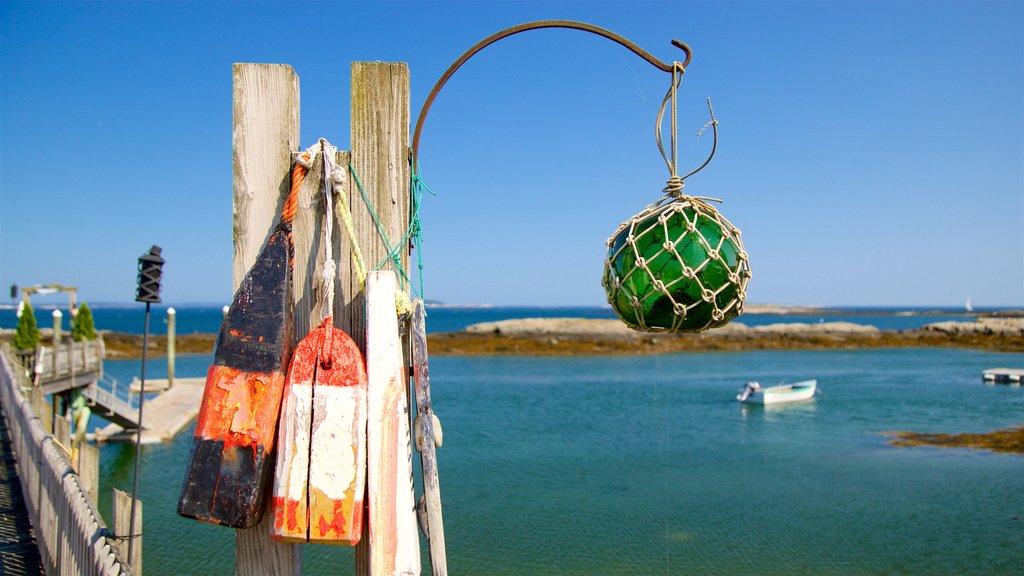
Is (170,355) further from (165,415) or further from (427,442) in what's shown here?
(427,442)

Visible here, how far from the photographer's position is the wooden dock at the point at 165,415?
62.5ft

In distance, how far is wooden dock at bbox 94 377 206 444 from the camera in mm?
19062

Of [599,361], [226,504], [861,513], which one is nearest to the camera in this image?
[226,504]

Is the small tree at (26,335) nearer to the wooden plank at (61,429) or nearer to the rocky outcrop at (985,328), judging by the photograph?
the wooden plank at (61,429)

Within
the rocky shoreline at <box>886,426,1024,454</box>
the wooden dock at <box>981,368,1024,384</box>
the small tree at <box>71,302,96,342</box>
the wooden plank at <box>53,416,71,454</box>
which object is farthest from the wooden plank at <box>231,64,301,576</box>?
the wooden dock at <box>981,368,1024,384</box>

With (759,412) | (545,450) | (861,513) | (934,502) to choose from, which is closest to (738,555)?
(861,513)

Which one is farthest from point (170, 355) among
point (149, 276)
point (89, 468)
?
point (89, 468)

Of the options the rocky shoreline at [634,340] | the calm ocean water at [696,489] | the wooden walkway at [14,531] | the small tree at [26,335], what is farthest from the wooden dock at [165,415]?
the rocky shoreline at [634,340]

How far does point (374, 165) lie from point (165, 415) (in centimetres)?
2193

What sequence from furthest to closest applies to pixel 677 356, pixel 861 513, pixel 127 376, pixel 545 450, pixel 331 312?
pixel 677 356
pixel 127 376
pixel 545 450
pixel 861 513
pixel 331 312

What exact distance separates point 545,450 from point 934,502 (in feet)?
27.5

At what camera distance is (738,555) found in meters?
10.4

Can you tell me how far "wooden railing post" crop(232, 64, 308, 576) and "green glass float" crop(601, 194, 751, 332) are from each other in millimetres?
1074

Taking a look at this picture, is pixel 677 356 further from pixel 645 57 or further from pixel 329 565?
pixel 645 57
